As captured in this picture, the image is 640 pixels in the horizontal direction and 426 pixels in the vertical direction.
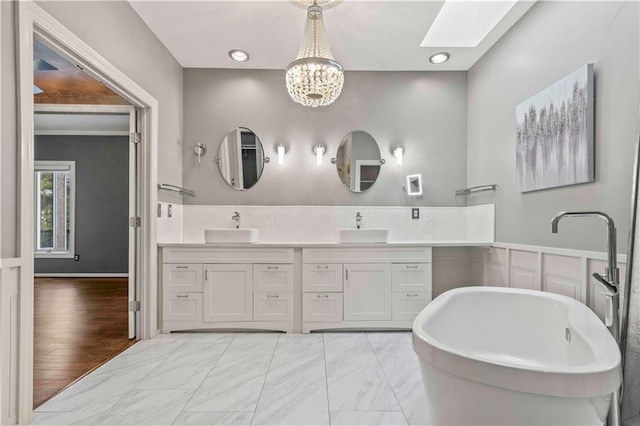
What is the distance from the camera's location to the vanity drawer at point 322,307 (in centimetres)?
301

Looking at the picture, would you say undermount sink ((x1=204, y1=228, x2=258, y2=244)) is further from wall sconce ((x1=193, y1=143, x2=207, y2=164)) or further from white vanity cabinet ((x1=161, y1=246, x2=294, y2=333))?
wall sconce ((x1=193, y1=143, x2=207, y2=164))

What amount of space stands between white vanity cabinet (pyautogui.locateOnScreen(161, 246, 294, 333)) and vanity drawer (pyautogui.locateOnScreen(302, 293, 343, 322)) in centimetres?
17

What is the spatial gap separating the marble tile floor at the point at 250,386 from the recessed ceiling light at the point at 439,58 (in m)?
2.80

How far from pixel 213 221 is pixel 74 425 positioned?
214 cm

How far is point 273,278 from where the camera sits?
9.88 ft

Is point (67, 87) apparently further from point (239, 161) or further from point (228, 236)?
point (228, 236)

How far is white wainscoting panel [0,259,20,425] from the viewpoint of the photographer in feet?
4.90

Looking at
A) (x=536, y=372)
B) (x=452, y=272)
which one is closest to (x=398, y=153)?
(x=452, y=272)

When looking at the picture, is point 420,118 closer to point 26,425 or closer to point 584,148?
point 584,148

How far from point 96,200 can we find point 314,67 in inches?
222

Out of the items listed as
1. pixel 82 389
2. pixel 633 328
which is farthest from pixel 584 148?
pixel 82 389

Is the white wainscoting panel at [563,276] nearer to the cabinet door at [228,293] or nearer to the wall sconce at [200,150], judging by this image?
the cabinet door at [228,293]

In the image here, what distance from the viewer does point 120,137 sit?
20.0 ft

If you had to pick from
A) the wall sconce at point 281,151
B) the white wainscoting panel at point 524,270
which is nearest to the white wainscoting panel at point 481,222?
the white wainscoting panel at point 524,270
